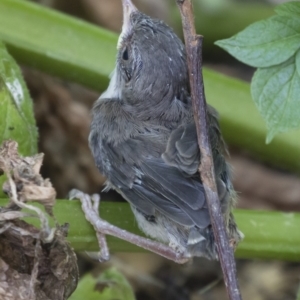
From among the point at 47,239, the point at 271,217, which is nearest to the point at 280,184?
the point at 271,217

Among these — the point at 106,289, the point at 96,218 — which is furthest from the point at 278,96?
the point at 106,289

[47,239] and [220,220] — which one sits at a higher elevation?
[220,220]

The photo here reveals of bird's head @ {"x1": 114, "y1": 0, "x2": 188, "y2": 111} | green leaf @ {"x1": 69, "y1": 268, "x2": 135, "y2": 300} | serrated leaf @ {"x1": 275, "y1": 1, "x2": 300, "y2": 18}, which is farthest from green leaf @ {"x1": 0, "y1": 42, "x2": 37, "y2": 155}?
serrated leaf @ {"x1": 275, "y1": 1, "x2": 300, "y2": 18}

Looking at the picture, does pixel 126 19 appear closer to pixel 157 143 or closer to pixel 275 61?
pixel 157 143

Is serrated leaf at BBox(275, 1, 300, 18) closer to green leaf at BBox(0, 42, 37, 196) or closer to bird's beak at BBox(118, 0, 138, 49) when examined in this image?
bird's beak at BBox(118, 0, 138, 49)

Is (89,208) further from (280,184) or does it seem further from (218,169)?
(280,184)

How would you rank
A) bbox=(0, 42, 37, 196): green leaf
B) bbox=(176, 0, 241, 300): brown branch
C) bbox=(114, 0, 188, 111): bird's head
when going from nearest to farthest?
bbox=(176, 0, 241, 300): brown branch < bbox=(0, 42, 37, 196): green leaf < bbox=(114, 0, 188, 111): bird's head
